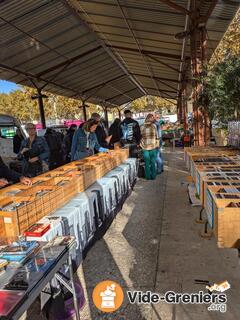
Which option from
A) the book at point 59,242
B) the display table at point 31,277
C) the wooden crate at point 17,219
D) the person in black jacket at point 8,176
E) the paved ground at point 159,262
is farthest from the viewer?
the person in black jacket at point 8,176

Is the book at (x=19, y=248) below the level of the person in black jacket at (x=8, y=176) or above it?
below

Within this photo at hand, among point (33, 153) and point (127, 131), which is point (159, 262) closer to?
point (33, 153)

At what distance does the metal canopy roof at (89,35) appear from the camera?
7441 millimetres

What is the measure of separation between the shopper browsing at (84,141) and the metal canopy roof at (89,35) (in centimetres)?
301

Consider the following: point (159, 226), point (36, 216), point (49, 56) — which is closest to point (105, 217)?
point (159, 226)

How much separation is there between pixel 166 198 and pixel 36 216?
3.98 meters

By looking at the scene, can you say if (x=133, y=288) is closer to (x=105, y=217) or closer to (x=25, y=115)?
(x=105, y=217)

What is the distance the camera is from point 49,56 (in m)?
11.2

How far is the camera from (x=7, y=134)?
906cm

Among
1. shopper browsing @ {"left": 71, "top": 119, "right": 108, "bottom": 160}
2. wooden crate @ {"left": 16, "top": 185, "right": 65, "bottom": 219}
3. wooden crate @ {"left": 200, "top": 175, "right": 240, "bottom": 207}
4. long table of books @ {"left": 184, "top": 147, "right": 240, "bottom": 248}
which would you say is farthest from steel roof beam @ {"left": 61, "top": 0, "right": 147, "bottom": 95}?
wooden crate @ {"left": 200, "top": 175, "right": 240, "bottom": 207}

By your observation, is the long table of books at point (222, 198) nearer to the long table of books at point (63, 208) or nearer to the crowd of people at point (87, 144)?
the long table of books at point (63, 208)

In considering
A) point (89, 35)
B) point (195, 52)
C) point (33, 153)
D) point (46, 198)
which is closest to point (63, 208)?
point (46, 198)

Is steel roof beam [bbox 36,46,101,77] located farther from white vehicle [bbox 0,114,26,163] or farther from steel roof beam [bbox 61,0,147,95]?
white vehicle [bbox 0,114,26,163]

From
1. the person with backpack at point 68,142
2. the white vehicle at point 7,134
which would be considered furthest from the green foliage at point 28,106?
the white vehicle at point 7,134
